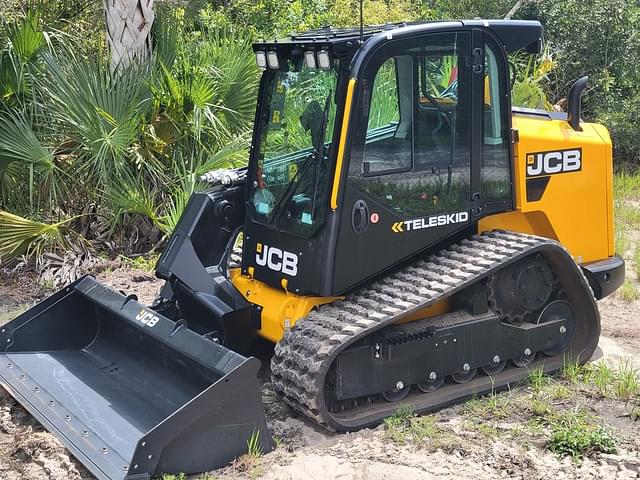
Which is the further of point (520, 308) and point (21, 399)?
point (520, 308)

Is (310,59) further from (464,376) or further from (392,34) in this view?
(464,376)

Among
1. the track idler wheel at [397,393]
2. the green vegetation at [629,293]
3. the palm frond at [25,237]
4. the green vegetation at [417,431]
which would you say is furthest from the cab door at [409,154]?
the palm frond at [25,237]

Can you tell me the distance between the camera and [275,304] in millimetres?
5422

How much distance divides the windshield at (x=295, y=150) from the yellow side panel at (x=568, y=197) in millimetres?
1322

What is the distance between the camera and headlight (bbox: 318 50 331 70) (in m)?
4.95

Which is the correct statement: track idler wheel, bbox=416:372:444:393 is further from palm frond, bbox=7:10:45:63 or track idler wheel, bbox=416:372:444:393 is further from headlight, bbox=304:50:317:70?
palm frond, bbox=7:10:45:63

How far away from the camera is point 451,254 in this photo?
547 centimetres

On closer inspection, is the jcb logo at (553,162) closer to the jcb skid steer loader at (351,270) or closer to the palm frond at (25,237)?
the jcb skid steer loader at (351,270)

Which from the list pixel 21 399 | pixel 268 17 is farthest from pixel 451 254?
pixel 268 17

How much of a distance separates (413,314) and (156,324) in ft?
5.28

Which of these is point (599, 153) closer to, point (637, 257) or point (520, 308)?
point (520, 308)

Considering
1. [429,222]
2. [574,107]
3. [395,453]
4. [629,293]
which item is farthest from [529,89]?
[395,453]

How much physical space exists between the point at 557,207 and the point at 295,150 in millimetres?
1972

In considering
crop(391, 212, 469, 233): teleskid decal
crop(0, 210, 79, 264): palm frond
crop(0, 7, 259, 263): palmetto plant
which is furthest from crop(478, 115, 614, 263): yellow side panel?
crop(0, 210, 79, 264): palm frond
